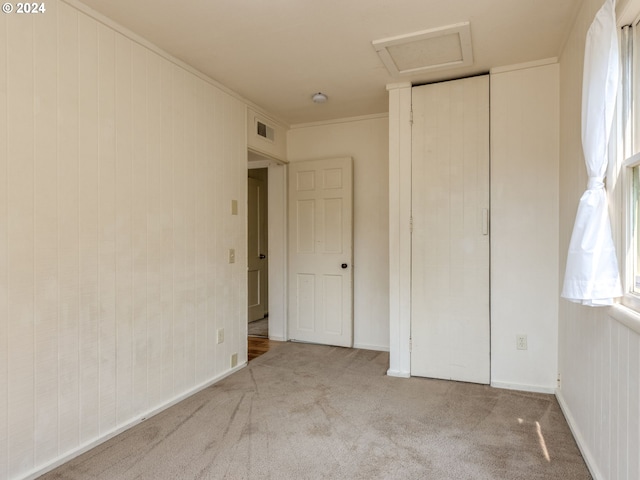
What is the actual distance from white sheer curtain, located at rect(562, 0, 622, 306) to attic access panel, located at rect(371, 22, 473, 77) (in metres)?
0.92

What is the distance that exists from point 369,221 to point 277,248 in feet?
3.58

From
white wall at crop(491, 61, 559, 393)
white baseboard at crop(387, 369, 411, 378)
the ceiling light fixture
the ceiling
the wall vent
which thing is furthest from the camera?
the wall vent

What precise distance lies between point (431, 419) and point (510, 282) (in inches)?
47.3

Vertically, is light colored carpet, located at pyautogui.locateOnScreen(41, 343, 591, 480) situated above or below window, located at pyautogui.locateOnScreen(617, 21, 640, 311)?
below

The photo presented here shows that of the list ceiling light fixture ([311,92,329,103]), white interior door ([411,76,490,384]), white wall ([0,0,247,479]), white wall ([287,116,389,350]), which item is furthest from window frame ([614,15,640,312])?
white wall ([0,0,247,479])

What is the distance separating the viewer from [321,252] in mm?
4160

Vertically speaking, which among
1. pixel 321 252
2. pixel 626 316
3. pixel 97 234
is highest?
pixel 97 234

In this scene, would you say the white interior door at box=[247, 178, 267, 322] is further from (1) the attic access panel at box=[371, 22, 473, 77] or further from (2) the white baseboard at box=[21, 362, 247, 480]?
(1) the attic access panel at box=[371, 22, 473, 77]

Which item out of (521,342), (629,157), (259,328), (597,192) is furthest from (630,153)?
(259,328)

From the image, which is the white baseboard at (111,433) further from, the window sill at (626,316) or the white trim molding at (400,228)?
the window sill at (626,316)

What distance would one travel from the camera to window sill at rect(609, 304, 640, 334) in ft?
4.40

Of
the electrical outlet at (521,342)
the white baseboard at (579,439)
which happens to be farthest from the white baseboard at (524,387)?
the electrical outlet at (521,342)

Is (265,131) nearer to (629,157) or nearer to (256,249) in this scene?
(256,249)

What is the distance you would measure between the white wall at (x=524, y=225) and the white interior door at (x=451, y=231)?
0.09 meters
